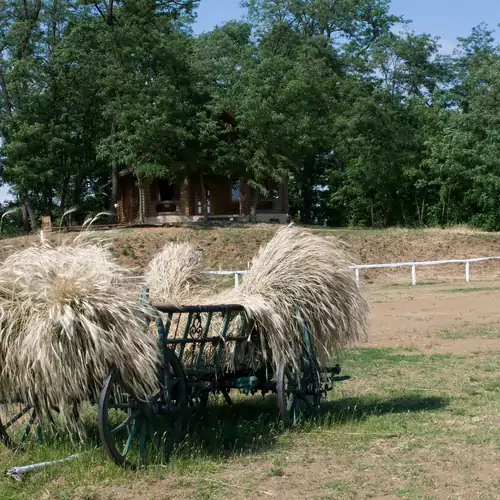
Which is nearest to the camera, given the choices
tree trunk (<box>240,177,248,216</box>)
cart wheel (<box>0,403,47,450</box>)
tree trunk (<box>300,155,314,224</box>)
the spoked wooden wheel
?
cart wheel (<box>0,403,47,450</box>)

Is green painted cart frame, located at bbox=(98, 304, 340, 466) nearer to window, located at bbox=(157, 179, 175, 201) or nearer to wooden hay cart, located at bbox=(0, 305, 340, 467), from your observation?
wooden hay cart, located at bbox=(0, 305, 340, 467)

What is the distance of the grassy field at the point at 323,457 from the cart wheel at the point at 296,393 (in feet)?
0.56

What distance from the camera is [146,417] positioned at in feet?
23.0

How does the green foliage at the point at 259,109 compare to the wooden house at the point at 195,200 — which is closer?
the green foliage at the point at 259,109

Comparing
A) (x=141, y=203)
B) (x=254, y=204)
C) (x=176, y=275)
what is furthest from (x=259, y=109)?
(x=176, y=275)

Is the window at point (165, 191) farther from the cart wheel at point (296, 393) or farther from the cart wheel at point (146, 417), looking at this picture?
the cart wheel at point (146, 417)

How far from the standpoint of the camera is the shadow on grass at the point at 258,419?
779cm

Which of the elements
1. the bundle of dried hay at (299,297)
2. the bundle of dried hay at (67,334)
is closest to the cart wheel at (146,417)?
the bundle of dried hay at (67,334)

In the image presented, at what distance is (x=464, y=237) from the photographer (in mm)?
37938

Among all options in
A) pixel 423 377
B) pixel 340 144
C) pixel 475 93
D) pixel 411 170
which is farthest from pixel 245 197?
pixel 423 377

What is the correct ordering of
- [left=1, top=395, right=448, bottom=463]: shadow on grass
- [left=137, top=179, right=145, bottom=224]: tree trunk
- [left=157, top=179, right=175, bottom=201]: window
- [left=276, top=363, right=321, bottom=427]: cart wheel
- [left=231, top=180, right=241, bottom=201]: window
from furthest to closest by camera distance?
[left=231, top=180, right=241, bottom=201]: window, [left=157, top=179, right=175, bottom=201]: window, [left=137, top=179, right=145, bottom=224]: tree trunk, [left=276, top=363, right=321, bottom=427]: cart wheel, [left=1, top=395, right=448, bottom=463]: shadow on grass

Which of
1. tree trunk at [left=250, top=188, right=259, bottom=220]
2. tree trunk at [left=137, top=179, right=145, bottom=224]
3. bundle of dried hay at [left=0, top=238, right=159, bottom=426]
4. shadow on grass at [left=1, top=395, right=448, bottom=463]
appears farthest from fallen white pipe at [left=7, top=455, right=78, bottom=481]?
tree trunk at [left=137, top=179, right=145, bottom=224]

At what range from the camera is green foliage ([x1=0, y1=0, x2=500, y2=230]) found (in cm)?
4084

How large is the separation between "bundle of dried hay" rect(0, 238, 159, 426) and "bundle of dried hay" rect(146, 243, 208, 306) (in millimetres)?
2261
